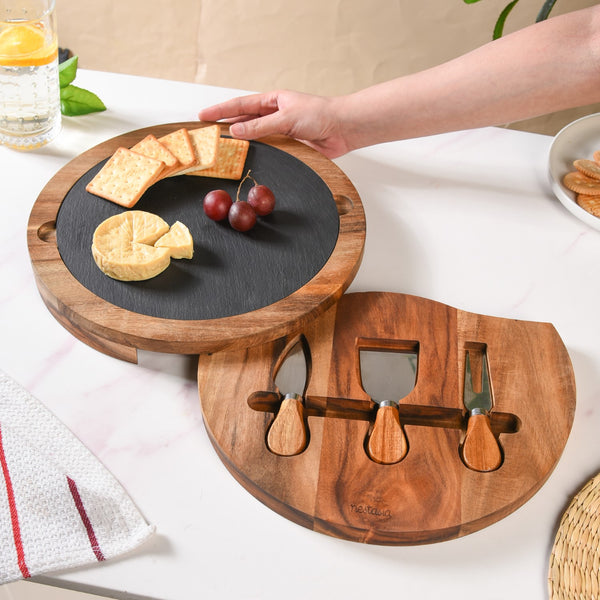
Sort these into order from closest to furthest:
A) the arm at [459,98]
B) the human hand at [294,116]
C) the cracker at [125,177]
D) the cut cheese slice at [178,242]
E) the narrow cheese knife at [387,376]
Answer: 1. the narrow cheese knife at [387,376]
2. the cut cheese slice at [178,242]
3. the cracker at [125,177]
4. the arm at [459,98]
5. the human hand at [294,116]

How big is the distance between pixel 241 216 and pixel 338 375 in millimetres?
344

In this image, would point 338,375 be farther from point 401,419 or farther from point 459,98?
point 459,98

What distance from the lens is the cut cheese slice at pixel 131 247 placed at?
1081 millimetres

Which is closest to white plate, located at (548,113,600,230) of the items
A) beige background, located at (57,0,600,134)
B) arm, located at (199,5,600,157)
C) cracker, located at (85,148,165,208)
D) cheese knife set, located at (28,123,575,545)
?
arm, located at (199,5,600,157)

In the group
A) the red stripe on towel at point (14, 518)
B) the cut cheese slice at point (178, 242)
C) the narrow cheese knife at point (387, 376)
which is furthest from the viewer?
the cut cheese slice at point (178, 242)

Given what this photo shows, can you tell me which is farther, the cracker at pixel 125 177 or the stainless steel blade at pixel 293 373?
the cracker at pixel 125 177

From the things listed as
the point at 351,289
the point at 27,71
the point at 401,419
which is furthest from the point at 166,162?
the point at 401,419

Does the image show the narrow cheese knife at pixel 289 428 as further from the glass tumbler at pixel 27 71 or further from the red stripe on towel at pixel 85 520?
the glass tumbler at pixel 27 71

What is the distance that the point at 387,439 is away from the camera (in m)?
0.93

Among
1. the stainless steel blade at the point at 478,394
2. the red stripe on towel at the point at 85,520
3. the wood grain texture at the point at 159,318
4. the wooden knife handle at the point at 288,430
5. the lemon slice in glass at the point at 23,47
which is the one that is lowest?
the red stripe on towel at the point at 85,520

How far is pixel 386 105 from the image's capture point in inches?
58.1

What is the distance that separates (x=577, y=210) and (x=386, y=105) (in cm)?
46

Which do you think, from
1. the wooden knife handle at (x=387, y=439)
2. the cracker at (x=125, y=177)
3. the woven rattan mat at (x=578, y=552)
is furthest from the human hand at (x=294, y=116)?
the woven rattan mat at (x=578, y=552)

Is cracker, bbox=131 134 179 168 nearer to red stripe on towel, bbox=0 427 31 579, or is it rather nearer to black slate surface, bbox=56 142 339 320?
black slate surface, bbox=56 142 339 320
